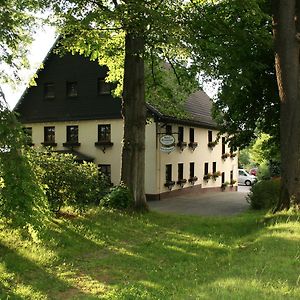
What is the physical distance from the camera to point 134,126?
16953 millimetres

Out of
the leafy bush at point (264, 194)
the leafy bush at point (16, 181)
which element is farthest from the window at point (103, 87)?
the leafy bush at point (16, 181)

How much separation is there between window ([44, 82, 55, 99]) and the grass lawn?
2012cm

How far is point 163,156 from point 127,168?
1278 centimetres

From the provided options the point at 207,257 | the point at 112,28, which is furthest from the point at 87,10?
the point at 207,257

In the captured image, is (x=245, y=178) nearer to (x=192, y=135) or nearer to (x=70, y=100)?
(x=192, y=135)

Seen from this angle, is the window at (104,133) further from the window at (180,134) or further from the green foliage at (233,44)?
the green foliage at (233,44)

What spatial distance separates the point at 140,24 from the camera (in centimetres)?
1431

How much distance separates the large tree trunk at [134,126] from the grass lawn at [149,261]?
2.52 metres

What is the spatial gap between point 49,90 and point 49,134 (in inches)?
124

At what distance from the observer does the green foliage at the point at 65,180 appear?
13.4m

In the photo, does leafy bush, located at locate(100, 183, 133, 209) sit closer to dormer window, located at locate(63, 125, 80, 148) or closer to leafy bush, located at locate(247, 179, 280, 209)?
leafy bush, located at locate(247, 179, 280, 209)

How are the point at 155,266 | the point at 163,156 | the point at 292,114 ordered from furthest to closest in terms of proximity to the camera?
the point at 163,156 → the point at 292,114 → the point at 155,266

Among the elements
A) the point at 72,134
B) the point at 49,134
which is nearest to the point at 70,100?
the point at 72,134

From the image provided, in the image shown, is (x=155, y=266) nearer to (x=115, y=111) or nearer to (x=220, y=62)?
(x=220, y=62)
